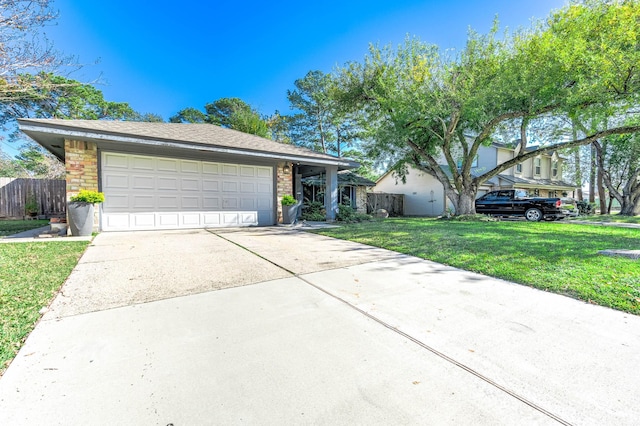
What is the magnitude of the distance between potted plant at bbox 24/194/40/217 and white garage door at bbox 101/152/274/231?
601 centimetres

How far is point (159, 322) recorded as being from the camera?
234 centimetres

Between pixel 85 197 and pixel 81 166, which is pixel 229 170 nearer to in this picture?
pixel 81 166

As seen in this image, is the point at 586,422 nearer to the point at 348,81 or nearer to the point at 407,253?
the point at 407,253

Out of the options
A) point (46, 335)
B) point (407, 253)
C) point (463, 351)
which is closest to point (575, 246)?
point (407, 253)

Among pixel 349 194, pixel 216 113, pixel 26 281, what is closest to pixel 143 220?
pixel 26 281

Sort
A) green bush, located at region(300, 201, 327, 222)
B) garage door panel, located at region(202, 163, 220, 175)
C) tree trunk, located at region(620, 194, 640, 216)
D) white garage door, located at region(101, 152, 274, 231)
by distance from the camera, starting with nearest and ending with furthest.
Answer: white garage door, located at region(101, 152, 274, 231) < garage door panel, located at region(202, 163, 220, 175) < green bush, located at region(300, 201, 327, 222) < tree trunk, located at region(620, 194, 640, 216)

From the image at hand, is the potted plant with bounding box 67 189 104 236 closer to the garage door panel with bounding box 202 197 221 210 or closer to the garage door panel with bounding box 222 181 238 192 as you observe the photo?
the garage door panel with bounding box 202 197 221 210

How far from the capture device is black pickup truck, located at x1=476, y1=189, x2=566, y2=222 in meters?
12.4

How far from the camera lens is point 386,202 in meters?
18.5

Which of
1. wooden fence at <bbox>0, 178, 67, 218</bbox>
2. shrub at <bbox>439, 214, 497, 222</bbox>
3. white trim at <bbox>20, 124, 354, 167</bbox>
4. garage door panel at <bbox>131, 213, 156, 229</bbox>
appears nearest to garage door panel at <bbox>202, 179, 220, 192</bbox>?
white trim at <bbox>20, 124, 354, 167</bbox>

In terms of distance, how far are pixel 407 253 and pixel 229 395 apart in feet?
13.9

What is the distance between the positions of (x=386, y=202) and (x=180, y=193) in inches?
538

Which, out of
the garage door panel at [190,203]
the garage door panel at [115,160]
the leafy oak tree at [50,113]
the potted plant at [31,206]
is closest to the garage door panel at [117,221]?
the garage door panel at [115,160]

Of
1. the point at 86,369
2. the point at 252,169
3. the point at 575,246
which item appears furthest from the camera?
the point at 252,169
